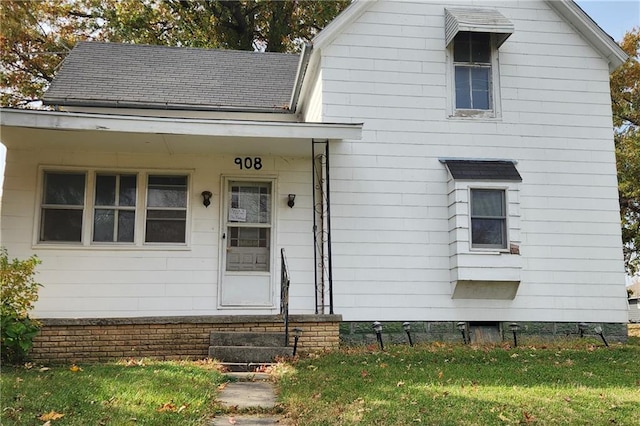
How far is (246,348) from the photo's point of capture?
25.6 feet

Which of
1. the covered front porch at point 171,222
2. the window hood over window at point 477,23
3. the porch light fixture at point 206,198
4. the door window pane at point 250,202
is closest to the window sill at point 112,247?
the covered front porch at point 171,222

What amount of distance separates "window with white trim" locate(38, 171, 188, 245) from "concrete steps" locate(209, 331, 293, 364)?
2.01 m

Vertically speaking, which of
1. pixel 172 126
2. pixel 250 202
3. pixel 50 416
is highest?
pixel 172 126

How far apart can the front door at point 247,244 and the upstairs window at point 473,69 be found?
3.62 m

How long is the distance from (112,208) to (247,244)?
7.23 feet

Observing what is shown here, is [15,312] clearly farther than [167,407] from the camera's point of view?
Yes

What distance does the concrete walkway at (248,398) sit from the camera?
4836mm

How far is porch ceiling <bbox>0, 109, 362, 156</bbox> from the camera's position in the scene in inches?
324

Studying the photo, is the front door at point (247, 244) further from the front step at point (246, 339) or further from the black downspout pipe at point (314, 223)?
the front step at point (246, 339)

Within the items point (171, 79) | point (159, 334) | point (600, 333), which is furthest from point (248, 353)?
point (171, 79)

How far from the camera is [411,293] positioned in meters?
9.41

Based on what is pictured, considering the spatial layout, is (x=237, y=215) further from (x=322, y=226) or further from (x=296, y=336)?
(x=296, y=336)

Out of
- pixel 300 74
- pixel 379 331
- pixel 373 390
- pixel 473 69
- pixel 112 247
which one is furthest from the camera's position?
pixel 300 74

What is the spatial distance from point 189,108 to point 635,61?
16009mm
